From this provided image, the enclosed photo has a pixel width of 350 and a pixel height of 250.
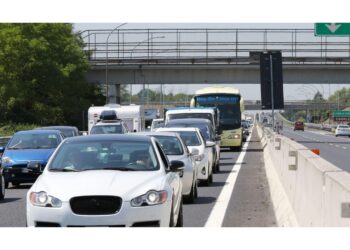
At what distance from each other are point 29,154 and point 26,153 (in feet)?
0.35

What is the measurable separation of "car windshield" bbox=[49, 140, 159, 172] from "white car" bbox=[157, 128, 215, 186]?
825cm

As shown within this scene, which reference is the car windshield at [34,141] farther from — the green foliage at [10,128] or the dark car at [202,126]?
the green foliage at [10,128]

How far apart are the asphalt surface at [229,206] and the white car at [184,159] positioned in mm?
245

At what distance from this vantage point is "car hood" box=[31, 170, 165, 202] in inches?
411

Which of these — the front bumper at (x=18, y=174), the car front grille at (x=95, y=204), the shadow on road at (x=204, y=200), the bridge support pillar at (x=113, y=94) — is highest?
the bridge support pillar at (x=113, y=94)

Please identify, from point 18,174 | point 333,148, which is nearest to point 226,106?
point 333,148

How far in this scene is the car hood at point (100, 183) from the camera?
10445mm

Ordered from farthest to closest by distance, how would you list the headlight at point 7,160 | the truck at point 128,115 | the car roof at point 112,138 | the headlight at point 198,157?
the truck at point 128,115 < the headlight at point 7,160 < the headlight at point 198,157 < the car roof at point 112,138

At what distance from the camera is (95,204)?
10.4m

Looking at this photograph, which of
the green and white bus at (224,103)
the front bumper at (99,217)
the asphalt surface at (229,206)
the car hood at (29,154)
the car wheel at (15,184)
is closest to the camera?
the front bumper at (99,217)

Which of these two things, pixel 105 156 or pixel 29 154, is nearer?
pixel 105 156

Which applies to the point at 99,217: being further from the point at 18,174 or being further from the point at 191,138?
the point at 191,138

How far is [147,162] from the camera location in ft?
38.8

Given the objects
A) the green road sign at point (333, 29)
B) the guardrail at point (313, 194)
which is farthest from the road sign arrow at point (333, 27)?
the guardrail at point (313, 194)
